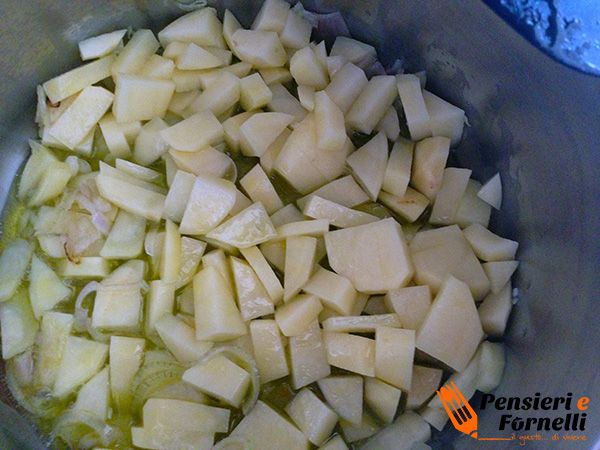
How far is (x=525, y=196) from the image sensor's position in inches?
64.7

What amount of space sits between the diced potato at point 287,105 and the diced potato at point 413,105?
34cm

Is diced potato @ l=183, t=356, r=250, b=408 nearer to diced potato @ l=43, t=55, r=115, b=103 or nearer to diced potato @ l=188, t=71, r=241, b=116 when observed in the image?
diced potato @ l=188, t=71, r=241, b=116

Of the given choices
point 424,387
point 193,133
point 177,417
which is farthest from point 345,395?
point 193,133

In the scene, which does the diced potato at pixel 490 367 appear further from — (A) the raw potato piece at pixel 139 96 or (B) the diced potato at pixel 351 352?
(A) the raw potato piece at pixel 139 96

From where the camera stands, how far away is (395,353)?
1.44m

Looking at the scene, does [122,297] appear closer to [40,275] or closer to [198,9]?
[40,275]

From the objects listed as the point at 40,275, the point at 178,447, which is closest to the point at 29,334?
the point at 40,275

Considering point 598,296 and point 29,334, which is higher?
point 598,296

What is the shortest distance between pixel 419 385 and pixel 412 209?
0.56m

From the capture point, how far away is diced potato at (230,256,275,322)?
1553 mm

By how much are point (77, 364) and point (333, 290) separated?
810mm

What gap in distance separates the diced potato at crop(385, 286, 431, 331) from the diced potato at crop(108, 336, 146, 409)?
2.60ft

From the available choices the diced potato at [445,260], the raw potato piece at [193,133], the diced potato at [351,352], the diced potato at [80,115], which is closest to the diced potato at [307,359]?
the diced potato at [351,352]

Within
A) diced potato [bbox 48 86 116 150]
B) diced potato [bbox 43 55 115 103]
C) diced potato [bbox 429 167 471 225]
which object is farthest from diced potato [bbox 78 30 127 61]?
diced potato [bbox 429 167 471 225]
